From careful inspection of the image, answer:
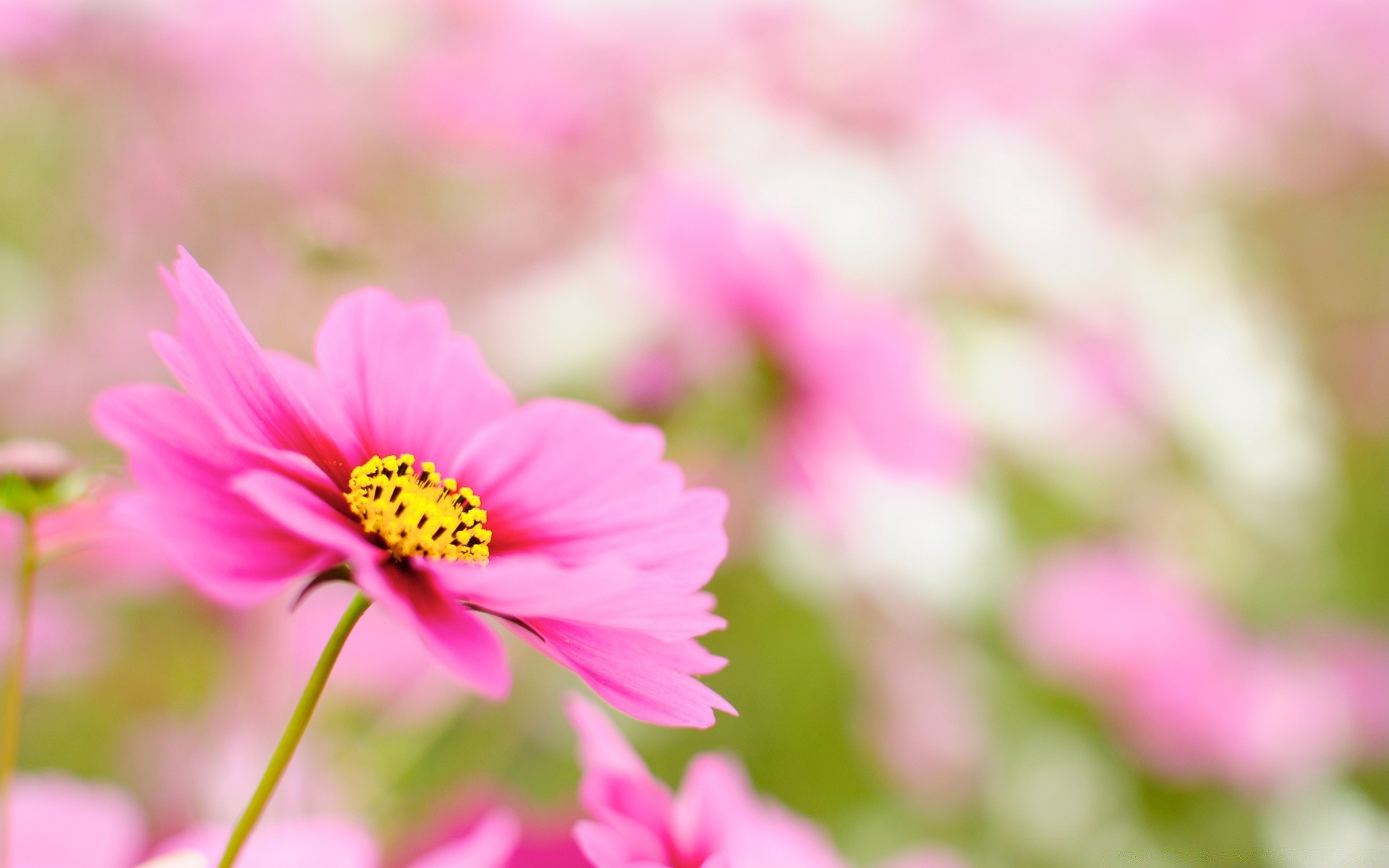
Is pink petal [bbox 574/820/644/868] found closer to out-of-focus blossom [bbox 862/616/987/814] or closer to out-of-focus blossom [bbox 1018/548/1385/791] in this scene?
out-of-focus blossom [bbox 862/616/987/814]

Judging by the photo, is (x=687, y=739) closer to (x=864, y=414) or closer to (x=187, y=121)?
(x=864, y=414)

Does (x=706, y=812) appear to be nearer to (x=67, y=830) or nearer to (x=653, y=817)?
(x=653, y=817)

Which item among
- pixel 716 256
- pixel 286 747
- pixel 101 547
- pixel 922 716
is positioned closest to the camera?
pixel 286 747

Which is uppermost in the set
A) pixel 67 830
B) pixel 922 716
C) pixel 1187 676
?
pixel 1187 676

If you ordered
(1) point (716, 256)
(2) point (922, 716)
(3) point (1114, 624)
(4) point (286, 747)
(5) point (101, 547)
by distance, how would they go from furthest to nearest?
1. (3) point (1114, 624)
2. (2) point (922, 716)
3. (1) point (716, 256)
4. (5) point (101, 547)
5. (4) point (286, 747)

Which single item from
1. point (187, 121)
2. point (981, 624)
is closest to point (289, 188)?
point (187, 121)

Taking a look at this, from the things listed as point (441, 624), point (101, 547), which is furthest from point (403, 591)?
point (101, 547)

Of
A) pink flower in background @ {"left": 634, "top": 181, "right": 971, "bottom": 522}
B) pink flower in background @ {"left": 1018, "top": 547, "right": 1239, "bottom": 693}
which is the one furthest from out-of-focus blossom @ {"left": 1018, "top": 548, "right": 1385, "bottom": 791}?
pink flower in background @ {"left": 634, "top": 181, "right": 971, "bottom": 522}
